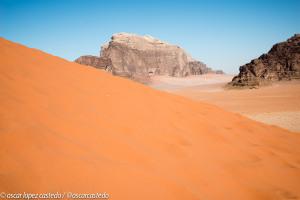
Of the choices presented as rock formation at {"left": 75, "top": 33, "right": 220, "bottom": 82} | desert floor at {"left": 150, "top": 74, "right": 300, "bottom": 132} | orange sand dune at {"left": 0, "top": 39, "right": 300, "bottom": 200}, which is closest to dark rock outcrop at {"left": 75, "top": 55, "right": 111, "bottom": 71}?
rock formation at {"left": 75, "top": 33, "right": 220, "bottom": 82}

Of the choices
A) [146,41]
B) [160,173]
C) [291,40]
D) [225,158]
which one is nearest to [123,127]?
[160,173]

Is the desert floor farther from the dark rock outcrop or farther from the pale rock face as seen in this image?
the pale rock face

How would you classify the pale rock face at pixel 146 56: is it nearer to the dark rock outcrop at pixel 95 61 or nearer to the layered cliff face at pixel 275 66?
the dark rock outcrop at pixel 95 61

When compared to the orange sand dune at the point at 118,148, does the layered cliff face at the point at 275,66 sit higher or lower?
higher

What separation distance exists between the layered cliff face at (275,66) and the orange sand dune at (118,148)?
132 ft

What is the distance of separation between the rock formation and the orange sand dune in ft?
234

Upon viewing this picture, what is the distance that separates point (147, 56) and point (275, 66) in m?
48.9

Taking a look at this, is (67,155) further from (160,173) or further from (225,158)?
(225,158)

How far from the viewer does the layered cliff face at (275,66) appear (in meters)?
41.6

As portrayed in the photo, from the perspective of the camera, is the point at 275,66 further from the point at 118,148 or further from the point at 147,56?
the point at 147,56

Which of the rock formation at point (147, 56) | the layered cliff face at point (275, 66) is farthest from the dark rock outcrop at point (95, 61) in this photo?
the layered cliff face at point (275, 66)

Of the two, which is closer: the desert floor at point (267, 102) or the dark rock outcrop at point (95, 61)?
the desert floor at point (267, 102)

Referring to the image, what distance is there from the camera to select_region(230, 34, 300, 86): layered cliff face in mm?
41594

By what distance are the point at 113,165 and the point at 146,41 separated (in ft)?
302
